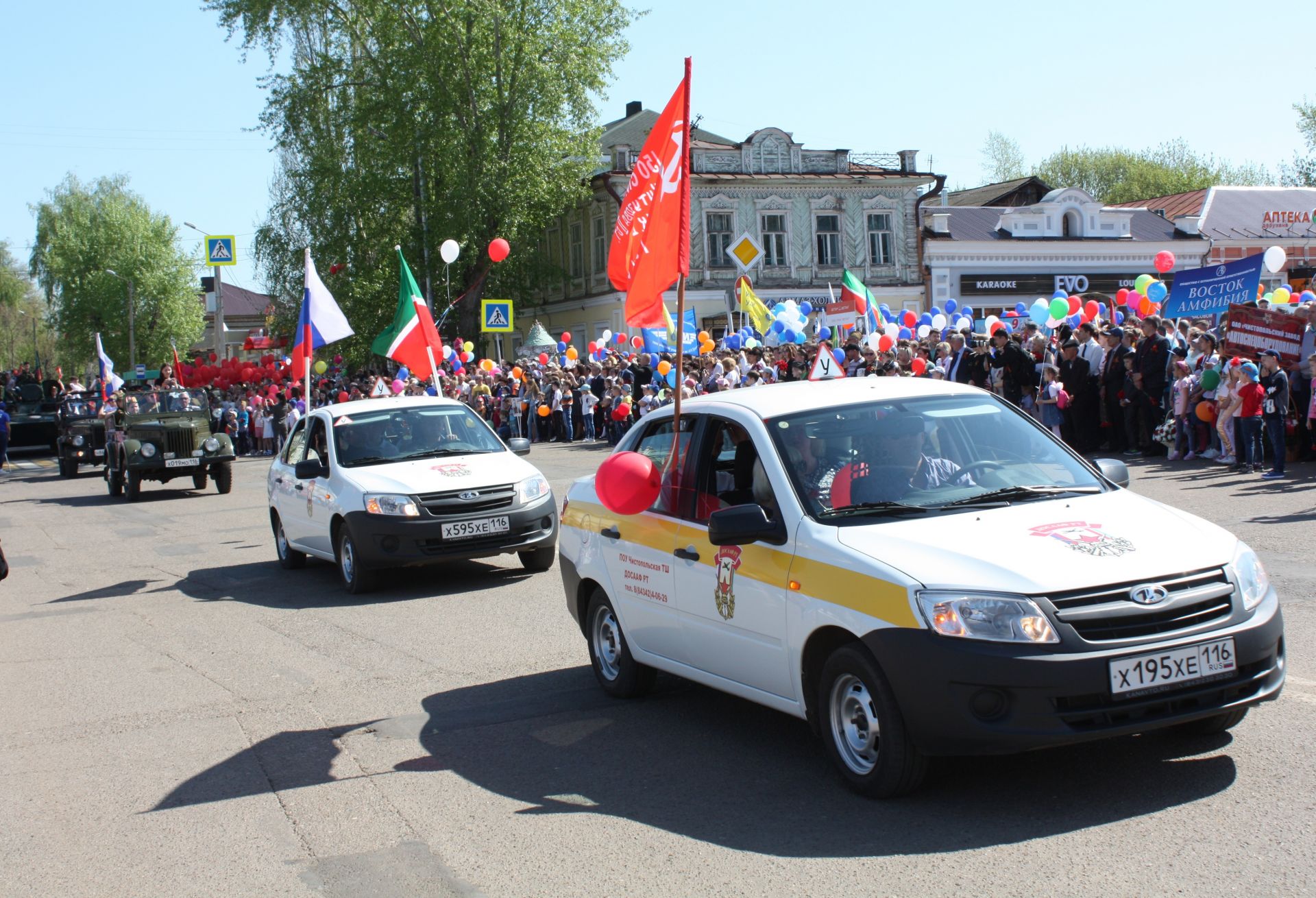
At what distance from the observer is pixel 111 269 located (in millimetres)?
75688

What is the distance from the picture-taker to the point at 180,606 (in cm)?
1130

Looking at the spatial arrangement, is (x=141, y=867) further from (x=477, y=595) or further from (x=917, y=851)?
(x=477, y=595)

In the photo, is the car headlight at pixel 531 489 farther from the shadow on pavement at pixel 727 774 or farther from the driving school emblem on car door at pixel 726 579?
the driving school emblem on car door at pixel 726 579

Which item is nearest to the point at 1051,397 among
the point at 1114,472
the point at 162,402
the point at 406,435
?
the point at 406,435

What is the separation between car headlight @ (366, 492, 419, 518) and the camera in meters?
11.0

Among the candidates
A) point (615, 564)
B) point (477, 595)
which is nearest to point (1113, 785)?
point (615, 564)

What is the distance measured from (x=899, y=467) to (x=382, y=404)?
786cm

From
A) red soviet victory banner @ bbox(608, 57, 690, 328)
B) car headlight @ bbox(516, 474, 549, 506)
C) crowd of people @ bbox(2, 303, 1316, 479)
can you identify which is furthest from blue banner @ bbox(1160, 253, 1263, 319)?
red soviet victory banner @ bbox(608, 57, 690, 328)

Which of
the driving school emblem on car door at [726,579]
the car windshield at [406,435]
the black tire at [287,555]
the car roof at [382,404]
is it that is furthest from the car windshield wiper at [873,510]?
the black tire at [287,555]

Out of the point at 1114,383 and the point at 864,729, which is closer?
the point at 864,729

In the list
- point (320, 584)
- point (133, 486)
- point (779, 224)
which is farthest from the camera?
point (779, 224)

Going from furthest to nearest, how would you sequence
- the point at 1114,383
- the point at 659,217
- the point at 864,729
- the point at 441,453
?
the point at 1114,383 < the point at 441,453 < the point at 659,217 < the point at 864,729

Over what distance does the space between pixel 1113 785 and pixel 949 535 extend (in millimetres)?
1138

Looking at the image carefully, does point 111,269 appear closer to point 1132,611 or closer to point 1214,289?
point 1214,289
